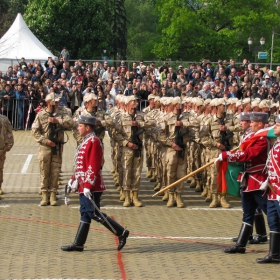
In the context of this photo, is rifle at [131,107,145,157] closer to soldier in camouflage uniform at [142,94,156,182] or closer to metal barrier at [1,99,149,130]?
soldier in camouflage uniform at [142,94,156,182]

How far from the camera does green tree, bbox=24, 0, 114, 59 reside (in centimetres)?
5100

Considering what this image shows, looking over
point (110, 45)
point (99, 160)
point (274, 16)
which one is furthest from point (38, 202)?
point (274, 16)

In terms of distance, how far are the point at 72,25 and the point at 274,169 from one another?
4265cm

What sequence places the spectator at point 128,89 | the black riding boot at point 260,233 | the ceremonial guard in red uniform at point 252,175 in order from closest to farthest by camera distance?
the ceremonial guard in red uniform at point 252,175 < the black riding boot at point 260,233 < the spectator at point 128,89

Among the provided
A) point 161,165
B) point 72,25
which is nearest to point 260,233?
point 161,165

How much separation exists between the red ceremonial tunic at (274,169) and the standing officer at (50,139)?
5.60m

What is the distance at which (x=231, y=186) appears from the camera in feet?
38.8

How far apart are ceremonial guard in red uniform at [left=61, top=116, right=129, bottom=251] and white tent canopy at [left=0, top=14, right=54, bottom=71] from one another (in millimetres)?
21636

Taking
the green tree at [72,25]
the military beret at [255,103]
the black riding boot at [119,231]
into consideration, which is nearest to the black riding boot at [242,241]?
the black riding boot at [119,231]

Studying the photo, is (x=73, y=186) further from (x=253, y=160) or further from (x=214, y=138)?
(x=214, y=138)

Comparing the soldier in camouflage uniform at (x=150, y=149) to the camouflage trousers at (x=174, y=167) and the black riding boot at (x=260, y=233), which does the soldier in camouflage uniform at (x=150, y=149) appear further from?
the black riding boot at (x=260, y=233)

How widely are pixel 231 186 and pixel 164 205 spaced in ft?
14.7

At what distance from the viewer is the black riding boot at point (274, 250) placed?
11.1 m

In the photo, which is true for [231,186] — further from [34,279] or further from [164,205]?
[164,205]
